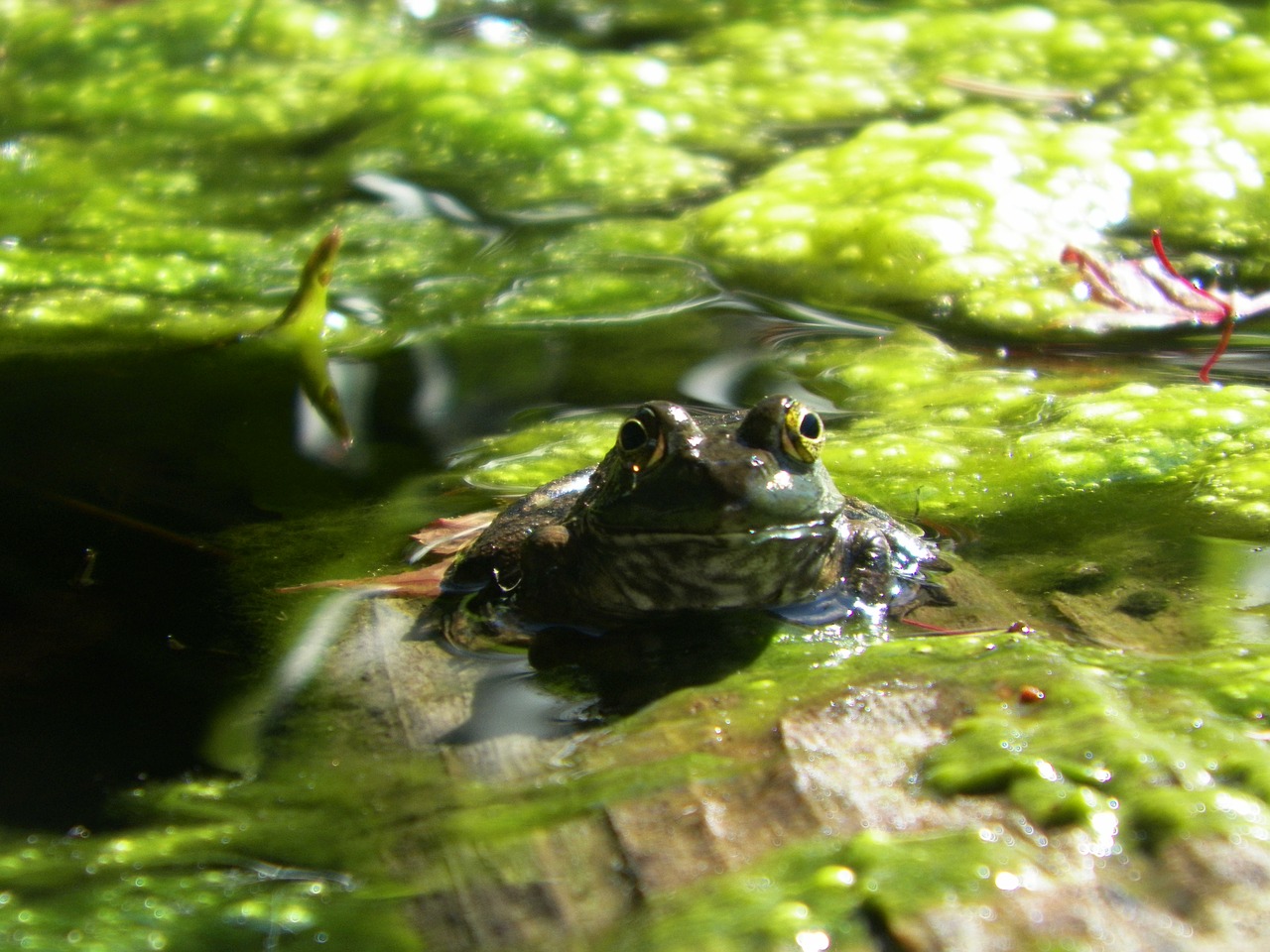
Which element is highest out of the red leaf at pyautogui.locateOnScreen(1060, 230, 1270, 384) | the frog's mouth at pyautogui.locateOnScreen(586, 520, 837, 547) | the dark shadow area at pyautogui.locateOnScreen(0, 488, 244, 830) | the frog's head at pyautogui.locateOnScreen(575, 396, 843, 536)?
the frog's head at pyautogui.locateOnScreen(575, 396, 843, 536)

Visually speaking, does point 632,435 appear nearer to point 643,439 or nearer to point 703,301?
point 643,439

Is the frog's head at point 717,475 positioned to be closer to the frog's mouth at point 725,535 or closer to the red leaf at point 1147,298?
the frog's mouth at point 725,535

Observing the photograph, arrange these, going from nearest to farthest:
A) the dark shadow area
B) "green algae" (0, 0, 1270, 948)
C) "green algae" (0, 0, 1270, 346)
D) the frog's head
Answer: "green algae" (0, 0, 1270, 948) < the dark shadow area < the frog's head < "green algae" (0, 0, 1270, 346)

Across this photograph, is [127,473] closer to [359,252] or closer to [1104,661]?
[359,252]

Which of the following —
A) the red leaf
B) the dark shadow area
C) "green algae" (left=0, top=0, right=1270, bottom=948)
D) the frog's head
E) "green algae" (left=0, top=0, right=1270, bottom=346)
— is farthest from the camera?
"green algae" (left=0, top=0, right=1270, bottom=346)

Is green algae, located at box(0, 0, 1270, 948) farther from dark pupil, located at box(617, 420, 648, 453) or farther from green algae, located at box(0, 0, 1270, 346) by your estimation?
dark pupil, located at box(617, 420, 648, 453)

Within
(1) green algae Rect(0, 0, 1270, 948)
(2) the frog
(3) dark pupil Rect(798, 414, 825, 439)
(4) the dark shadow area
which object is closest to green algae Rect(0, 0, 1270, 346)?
(1) green algae Rect(0, 0, 1270, 948)

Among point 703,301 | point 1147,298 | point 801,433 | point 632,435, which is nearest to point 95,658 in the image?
point 632,435

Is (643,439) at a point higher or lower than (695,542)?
higher
